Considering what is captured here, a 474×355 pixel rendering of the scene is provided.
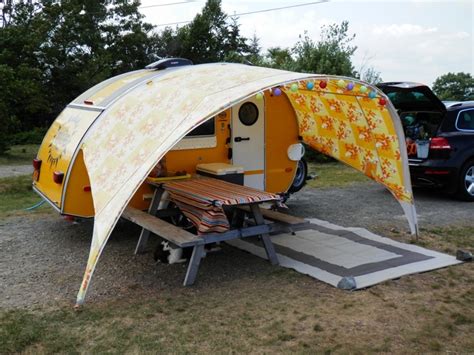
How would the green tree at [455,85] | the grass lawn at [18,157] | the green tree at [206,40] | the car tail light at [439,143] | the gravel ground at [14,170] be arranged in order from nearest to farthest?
the car tail light at [439,143]
the gravel ground at [14,170]
the grass lawn at [18,157]
the green tree at [455,85]
the green tree at [206,40]

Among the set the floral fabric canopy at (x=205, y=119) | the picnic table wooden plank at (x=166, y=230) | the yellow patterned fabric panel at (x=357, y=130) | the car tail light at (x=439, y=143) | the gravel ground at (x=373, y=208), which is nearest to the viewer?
the floral fabric canopy at (x=205, y=119)

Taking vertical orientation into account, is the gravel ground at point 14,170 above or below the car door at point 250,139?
below

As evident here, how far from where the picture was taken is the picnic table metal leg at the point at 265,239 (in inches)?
239

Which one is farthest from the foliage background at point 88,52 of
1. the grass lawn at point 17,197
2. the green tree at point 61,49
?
the grass lawn at point 17,197

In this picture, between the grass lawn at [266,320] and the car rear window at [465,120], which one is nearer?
the grass lawn at [266,320]

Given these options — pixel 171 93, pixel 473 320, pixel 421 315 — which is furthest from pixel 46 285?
pixel 473 320

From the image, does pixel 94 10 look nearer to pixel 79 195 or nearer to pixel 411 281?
pixel 79 195

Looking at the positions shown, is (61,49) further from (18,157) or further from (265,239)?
(265,239)

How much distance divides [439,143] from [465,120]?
784mm

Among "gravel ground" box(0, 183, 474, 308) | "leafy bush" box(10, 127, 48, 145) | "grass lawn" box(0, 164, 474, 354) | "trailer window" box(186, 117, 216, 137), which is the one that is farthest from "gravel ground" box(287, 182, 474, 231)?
"leafy bush" box(10, 127, 48, 145)

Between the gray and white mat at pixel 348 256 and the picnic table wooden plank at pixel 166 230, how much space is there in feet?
4.26

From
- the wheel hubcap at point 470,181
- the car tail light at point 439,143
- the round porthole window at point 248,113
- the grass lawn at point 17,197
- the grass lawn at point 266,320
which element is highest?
the round porthole window at point 248,113

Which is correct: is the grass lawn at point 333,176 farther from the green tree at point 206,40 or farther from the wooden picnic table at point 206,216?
the green tree at point 206,40

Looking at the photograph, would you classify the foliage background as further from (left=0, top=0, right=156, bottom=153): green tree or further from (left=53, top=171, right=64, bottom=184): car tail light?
(left=53, top=171, right=64, bottom=184): car tail light
